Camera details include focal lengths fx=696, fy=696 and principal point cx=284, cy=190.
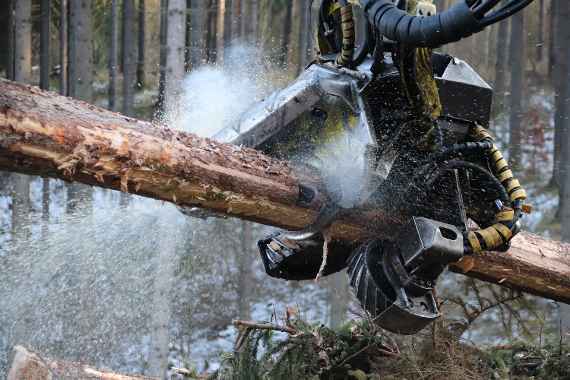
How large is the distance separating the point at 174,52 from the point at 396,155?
6.22 metres

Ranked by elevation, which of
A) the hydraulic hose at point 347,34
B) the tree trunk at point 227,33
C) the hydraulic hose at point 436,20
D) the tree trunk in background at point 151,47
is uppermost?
the hydraulic hose at point 436,20

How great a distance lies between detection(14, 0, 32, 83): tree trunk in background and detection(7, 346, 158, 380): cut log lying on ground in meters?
8.29

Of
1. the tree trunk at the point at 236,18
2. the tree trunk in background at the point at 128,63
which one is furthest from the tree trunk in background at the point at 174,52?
the tree trunk at the point at 236,18

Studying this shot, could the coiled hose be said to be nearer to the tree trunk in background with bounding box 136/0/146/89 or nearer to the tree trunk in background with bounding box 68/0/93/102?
the tree trunk in background with bounding box 68/0/93/102

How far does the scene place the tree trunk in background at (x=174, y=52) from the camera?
29.7 ft

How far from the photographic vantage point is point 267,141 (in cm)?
385

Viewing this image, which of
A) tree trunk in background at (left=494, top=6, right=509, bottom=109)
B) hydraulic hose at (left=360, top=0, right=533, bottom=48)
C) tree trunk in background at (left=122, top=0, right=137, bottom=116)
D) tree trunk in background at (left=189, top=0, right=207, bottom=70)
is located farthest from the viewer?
tree trunk in background at (left=494, top=6, right=509, bottom=109)

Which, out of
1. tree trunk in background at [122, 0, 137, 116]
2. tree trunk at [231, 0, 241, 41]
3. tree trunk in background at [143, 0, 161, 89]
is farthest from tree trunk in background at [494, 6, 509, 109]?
tree trunk in background at [143, 0, 161, 89]

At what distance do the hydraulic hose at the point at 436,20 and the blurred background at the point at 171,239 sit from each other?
1.52 metres

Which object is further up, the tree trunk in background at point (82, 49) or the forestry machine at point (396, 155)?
the forestry machine at point (396, 155)

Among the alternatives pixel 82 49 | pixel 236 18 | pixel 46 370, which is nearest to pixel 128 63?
pixel 82 49

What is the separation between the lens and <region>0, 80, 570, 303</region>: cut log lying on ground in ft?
9.15

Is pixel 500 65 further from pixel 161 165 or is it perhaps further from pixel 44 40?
pixel 161 165

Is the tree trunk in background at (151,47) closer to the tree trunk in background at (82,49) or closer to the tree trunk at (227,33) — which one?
the tree trunk at (227,33)
